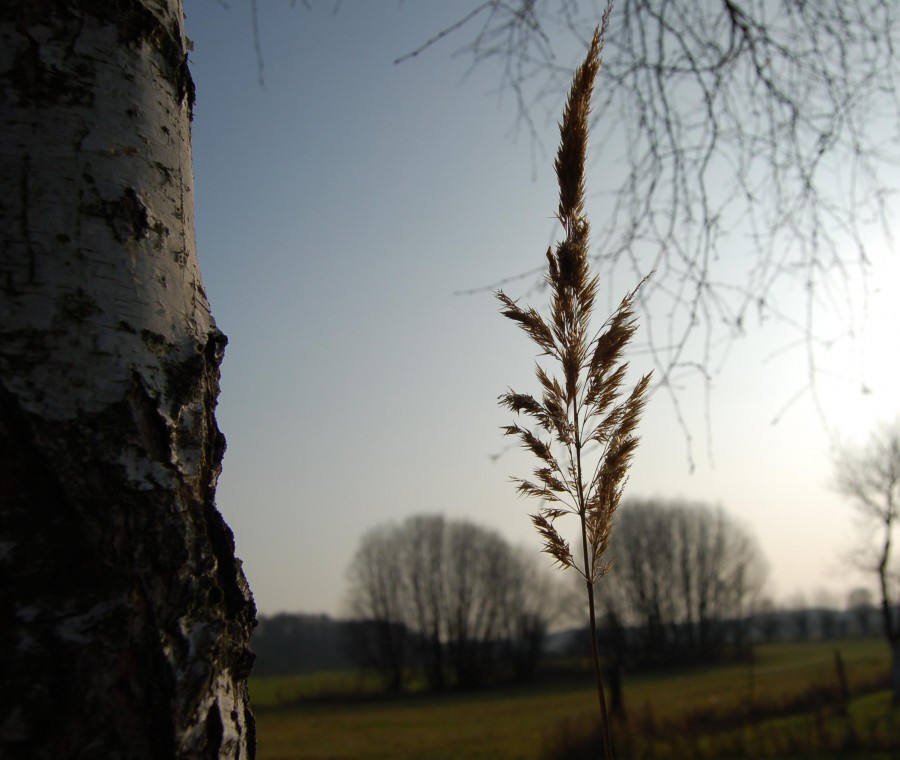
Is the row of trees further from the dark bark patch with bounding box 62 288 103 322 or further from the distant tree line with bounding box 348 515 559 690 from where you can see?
the dark bark patch with bounding box 62 288 103 322

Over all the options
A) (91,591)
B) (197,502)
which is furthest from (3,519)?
(197,502)

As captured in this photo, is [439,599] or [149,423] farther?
[439,599]

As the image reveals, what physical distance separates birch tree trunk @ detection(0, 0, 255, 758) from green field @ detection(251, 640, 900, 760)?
13736 millimetres

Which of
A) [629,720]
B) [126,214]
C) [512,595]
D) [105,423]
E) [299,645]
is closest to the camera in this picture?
[105,423]

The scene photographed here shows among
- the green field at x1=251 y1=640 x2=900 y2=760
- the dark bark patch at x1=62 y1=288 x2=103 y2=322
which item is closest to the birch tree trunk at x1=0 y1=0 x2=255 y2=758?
the dark bark patch at x1=62 y1=288 x2=103 y2=322

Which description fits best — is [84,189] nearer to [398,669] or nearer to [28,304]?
[28,304]

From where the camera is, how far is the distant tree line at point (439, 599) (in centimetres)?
6038

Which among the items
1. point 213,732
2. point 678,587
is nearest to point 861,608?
point 678,587

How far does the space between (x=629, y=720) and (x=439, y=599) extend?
44571 millimetres

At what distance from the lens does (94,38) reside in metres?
1.13

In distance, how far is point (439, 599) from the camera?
62.0 m

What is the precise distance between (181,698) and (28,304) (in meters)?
0.58

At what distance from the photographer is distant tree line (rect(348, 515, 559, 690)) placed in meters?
60.4

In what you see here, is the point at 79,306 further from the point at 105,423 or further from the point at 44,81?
the point at 44,81
